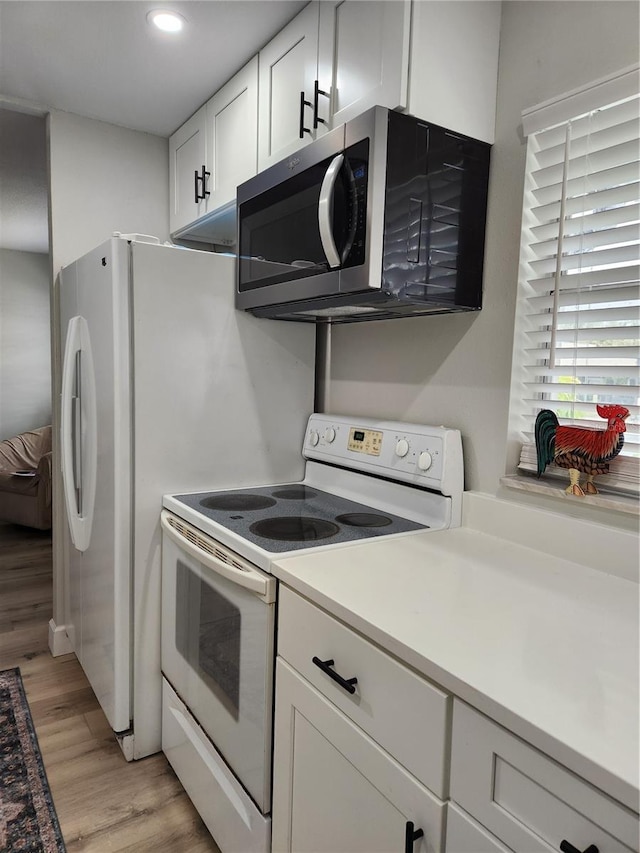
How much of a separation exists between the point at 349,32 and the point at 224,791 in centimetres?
194

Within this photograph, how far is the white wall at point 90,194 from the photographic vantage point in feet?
7.72

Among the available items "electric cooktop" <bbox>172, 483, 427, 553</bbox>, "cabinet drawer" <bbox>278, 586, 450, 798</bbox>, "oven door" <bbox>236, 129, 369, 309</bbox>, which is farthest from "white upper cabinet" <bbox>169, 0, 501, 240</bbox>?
"cabinet drawer" <bbox>278, 586, 450, 798</bbox>

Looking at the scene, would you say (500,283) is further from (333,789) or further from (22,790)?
(22,790)

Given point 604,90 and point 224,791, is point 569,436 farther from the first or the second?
point 224,791

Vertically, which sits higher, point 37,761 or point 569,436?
point 569,436

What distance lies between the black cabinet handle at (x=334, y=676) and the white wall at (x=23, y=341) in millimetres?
5530

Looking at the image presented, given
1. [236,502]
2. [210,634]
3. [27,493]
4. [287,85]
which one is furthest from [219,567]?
[27,493]

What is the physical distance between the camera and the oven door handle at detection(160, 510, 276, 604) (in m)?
1.22

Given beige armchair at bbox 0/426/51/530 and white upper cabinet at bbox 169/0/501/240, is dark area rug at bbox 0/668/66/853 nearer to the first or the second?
white upper cabinet at bbox 169/0/501/240

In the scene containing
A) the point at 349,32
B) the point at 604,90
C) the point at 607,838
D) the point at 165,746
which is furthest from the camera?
the point at 165,746

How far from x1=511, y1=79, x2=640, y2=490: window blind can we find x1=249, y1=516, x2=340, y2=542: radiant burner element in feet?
1.84

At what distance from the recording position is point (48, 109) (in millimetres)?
2307

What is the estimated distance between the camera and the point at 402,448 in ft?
5.31

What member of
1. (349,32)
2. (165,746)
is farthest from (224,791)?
(349,32)
